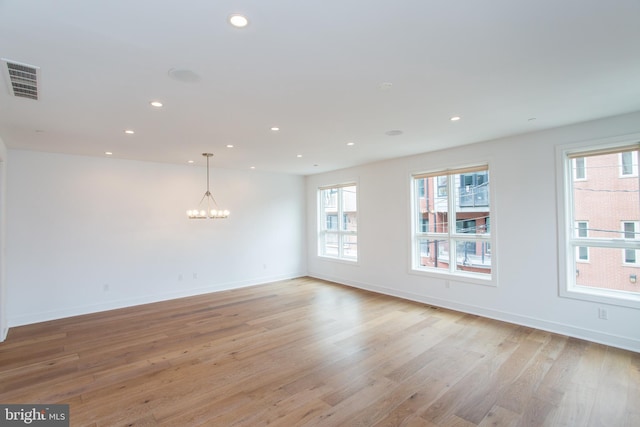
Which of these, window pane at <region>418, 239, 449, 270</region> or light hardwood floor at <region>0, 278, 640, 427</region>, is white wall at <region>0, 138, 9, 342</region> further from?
window pane at <region>418, 239, 449, 270</region>

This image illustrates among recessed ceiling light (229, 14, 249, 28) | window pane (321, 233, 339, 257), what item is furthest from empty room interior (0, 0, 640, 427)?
window pane (321, 233, 339, 257)

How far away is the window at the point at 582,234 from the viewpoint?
3.91 metres

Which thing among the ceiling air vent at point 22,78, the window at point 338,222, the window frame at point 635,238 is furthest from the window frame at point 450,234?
the ceiling air vent at point 22,78

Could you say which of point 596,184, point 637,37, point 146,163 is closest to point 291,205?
point 146,163

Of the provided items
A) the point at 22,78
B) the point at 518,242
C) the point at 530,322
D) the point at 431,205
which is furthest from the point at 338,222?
the point at 22,78

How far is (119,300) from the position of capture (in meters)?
5.51

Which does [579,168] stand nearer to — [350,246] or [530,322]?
[530,322]

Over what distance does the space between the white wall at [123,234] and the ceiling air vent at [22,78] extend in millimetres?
2905

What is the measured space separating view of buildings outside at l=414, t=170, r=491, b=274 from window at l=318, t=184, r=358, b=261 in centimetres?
169

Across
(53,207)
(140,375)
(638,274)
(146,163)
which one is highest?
(146,163)

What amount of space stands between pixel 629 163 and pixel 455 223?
7.38ft

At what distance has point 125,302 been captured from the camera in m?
5.56

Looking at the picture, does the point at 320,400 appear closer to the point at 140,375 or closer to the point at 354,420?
the point at 354,420

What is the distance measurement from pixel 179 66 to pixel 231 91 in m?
0.52
